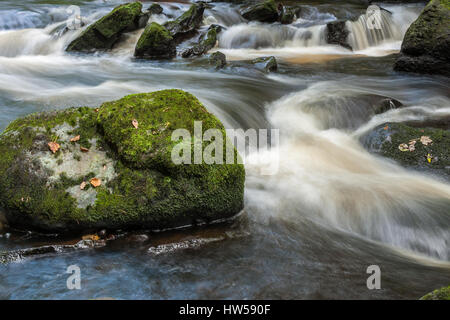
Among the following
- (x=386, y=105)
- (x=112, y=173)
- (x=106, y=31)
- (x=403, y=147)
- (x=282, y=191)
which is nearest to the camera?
(x=112, y=173)

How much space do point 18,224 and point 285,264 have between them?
2523 mm

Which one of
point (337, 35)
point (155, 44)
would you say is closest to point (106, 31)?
point (155, 44)

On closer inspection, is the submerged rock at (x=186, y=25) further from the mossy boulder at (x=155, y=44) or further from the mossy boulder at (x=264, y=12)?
the mossy boulder at (x=264, y=12)

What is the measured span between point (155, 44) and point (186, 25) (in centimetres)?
233

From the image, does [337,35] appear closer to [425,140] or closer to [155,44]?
[155,44]

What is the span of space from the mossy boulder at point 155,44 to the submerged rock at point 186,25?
4.25ft

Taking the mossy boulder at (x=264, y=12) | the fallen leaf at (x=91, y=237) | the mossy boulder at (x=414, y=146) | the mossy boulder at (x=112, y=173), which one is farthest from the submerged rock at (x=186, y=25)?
the fallen leaf at (x=91, y=237)

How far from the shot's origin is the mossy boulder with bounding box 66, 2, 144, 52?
1160cm

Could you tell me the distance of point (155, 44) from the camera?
1118 cm

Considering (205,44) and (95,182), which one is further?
(205,44)

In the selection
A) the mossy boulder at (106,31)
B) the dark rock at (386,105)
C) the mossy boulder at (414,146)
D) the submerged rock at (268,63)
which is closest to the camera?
the mossy boulder at (414,146)

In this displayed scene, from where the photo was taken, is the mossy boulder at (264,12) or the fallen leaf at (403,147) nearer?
the fallen leaf at (403,147)

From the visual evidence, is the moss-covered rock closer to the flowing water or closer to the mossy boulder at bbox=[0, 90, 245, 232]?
the flowing water

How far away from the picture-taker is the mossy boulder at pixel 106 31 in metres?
11.6
